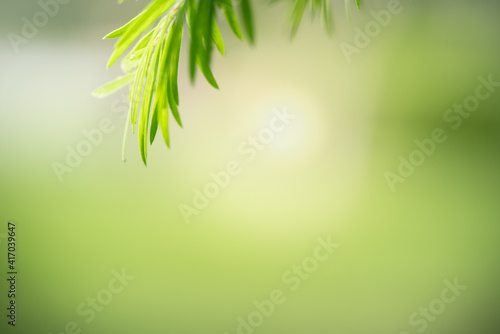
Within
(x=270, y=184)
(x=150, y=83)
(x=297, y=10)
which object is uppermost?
(x=297, y=10)

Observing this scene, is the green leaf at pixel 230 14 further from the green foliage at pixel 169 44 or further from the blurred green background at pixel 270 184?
the blurred green background at pixel 270 184

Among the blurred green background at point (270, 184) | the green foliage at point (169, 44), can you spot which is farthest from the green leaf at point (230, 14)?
the blurred green background at point (270, 184)

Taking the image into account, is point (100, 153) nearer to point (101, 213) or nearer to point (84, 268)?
point (101, 213)

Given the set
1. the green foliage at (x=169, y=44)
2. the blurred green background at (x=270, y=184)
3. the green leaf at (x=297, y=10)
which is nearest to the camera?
the green foliage at (x=169, y=44)

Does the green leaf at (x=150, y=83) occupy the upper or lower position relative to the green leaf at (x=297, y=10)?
lower

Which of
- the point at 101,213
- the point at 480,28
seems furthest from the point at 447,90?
the point at 101,213

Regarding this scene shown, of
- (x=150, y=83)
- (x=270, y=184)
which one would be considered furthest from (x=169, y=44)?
(x=270, y=184)

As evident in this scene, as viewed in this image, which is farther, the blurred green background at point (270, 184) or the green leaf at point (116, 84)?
the blurred green background at point (270, 184)

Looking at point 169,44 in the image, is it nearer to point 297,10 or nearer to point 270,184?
point 297,10
